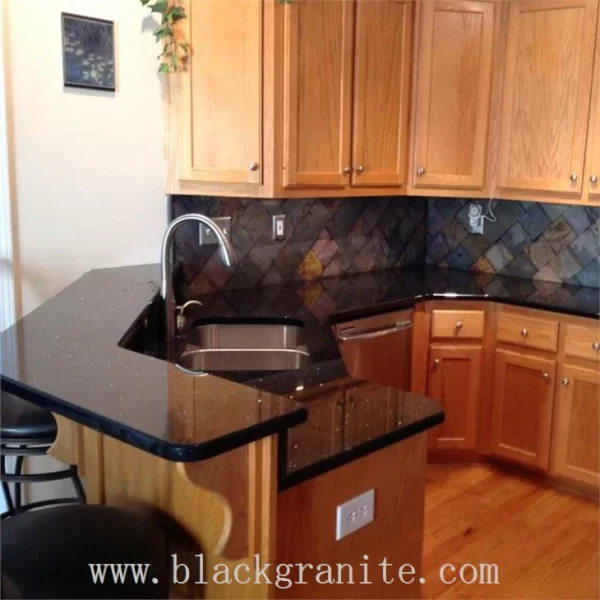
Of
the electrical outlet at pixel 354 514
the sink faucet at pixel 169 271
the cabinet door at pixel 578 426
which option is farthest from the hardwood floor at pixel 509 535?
the sink faucet at pixel 169 271

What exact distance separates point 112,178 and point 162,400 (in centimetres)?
161

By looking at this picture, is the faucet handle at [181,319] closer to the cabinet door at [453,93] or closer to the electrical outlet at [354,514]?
the electrical outlet at [354,514]

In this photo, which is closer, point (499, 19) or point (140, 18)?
point (140, 18)

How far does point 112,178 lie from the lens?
2605 millimetres

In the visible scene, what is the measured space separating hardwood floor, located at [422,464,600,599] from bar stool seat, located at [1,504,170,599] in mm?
1492

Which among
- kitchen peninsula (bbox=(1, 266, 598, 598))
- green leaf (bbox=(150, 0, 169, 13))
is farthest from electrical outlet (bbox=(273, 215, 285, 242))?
kitchen peninsula (bbox=(1, 266, 598, 598))

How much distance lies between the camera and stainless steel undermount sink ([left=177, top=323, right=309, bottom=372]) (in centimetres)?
246

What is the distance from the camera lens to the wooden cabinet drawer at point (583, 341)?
2.89 metres

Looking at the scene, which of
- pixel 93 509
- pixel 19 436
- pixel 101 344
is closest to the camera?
pixel 93 509

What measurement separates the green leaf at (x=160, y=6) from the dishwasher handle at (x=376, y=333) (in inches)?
54.8

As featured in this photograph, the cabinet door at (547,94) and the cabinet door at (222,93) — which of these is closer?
the cabinet door at (222,93)

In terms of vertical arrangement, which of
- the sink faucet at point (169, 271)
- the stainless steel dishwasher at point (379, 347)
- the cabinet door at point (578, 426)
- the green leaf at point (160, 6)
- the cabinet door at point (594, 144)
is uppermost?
the green leaf at point (160, 6)

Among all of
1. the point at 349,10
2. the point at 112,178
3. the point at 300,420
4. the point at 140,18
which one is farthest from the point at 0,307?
the point at 349,10

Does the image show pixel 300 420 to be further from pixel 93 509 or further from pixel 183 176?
pixel 183 176
